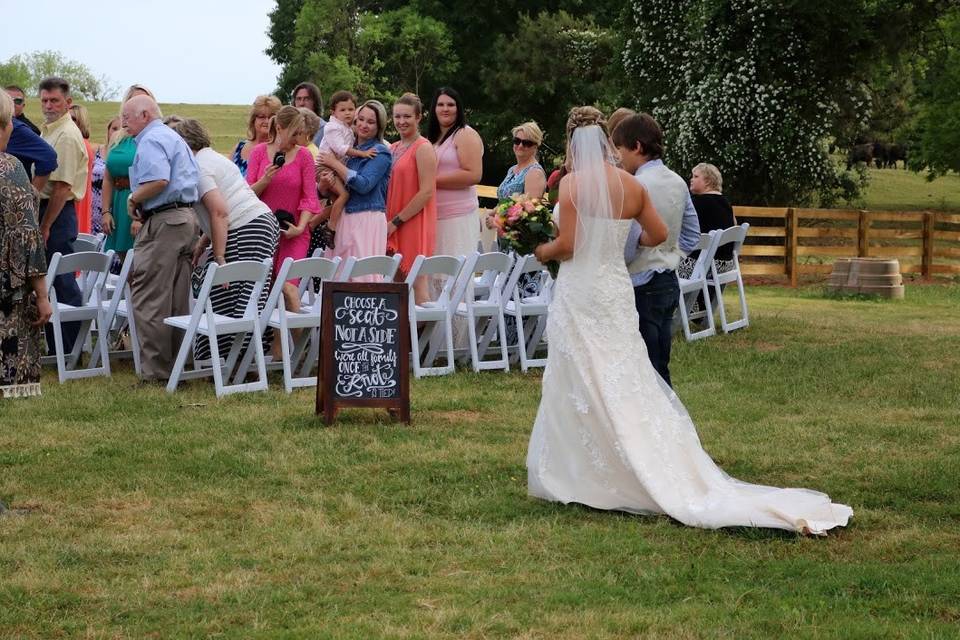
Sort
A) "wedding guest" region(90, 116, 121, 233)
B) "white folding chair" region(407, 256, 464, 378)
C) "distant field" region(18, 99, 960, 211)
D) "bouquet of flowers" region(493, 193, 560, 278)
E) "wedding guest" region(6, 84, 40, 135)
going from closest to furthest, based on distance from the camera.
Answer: "bouquet of flowers" region(493, 193, 560, 278), "white folding chair" region(407, 256, 464, 378), "wedding guest" region(6, 84, 40, 135), "wedding guest" region(90, 116, 121, 233), "distant field" region(18, 99, 960, 211)

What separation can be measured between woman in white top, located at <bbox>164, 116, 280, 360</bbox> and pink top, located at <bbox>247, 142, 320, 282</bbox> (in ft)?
1.55

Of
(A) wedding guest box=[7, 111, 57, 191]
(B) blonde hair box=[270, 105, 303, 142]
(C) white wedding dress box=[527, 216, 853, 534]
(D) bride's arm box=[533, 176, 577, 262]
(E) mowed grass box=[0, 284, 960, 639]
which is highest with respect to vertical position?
(B) blonde hair box=[270, 105, 303, 142]

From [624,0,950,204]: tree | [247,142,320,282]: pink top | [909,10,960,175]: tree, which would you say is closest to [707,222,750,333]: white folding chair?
[247,142,320,282]: pink top

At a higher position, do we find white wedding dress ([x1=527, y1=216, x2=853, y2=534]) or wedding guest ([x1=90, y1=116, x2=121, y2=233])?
wedding guest ([x1=90, y1=116, x2=121, y2=233])

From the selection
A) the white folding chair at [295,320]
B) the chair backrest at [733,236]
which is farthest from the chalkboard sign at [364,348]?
the chair backrest at [733,236]

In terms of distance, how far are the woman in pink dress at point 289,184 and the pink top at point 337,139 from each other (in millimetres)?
476

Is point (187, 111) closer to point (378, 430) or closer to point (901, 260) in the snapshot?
point (901, 260)

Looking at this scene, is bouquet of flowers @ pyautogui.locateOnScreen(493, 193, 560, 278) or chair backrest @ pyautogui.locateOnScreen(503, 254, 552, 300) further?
chair backrest @ pyautogui.locateOnScreen(503, 254, 552, 300)

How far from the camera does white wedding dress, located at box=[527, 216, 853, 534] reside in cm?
654

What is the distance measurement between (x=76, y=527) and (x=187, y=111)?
5846 cm

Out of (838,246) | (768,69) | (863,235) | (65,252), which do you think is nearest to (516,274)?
(65,252)

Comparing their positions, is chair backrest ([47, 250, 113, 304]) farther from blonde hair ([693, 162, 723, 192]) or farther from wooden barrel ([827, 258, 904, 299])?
wooden barrel ([827, 258, 904, 299])

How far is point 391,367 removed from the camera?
8789 mm

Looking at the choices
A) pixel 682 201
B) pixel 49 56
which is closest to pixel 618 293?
pixel 682 201
